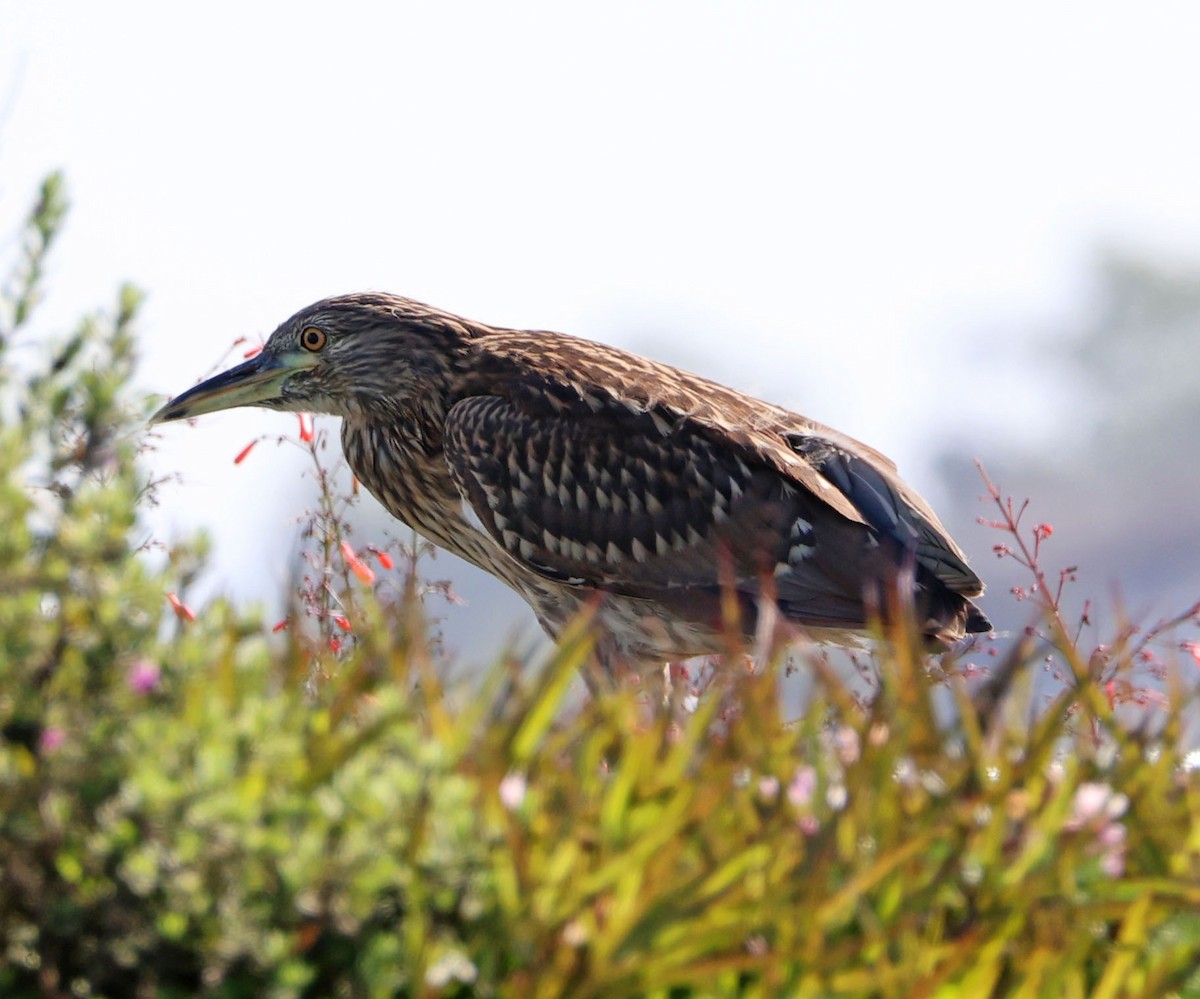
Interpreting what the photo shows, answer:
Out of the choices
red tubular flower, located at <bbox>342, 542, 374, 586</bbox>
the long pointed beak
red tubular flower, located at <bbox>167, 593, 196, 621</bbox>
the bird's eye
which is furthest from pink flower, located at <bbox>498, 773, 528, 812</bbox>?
the bird's eye

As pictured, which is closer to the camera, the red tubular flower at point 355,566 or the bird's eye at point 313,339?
the red tubular flower at point 355,566

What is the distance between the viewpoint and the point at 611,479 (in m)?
6.42

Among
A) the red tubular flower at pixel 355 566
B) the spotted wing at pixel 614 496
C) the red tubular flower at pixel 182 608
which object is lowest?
the red tubular flower at pixel 182 608

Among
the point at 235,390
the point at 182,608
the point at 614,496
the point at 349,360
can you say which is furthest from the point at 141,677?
the point at 349,360

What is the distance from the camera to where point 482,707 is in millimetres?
2418

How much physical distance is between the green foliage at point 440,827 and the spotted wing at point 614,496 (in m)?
3.51

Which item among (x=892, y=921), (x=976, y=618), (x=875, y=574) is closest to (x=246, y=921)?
(x=892, y=921)

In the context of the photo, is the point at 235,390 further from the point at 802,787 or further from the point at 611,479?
the point at 802,787

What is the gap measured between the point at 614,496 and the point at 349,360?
155cm

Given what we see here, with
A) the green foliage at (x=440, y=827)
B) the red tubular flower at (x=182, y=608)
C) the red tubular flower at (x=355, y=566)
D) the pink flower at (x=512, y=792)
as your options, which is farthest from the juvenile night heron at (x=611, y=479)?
the pink flower at (x=512, y=792)

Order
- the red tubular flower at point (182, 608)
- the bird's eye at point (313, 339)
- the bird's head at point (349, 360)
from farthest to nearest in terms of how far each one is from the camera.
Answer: the bird's eye at point (313, 339), the bird's head at point (349, 360), the red tubular flower at point (182, 608)

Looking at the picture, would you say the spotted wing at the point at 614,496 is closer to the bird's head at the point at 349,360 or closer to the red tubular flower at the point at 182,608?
the bird's head at the point at 349,360

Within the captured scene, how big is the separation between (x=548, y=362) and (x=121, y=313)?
4249 millimetres

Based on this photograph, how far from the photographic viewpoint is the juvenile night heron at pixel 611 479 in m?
5.98
